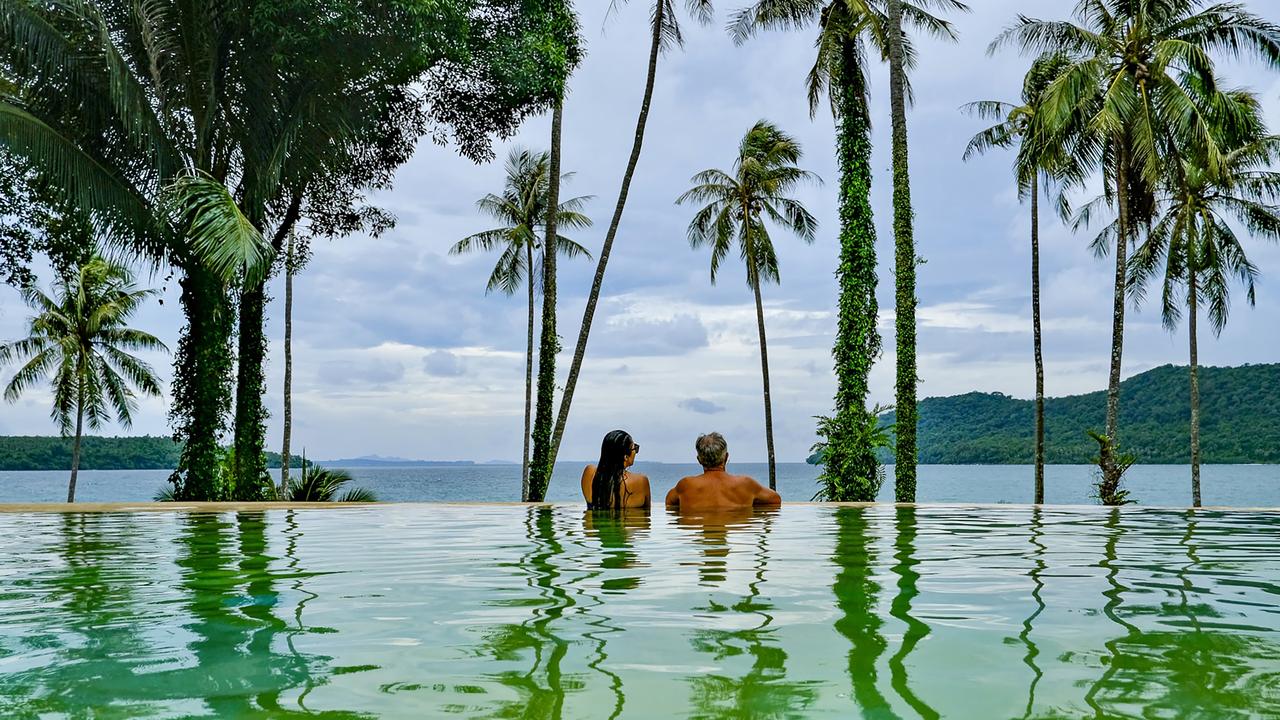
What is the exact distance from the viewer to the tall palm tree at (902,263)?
65.1ft

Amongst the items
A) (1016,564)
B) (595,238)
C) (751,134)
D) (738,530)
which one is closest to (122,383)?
(595,238)

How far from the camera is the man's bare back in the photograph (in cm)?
988

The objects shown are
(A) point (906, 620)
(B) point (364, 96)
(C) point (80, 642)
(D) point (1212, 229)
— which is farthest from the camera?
(D) point (1212, 229)

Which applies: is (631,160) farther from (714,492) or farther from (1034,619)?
(1034,619)

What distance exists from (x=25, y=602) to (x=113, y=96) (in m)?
11.8

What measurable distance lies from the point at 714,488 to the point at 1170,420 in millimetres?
73049

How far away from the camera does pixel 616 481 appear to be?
1001 centimetres

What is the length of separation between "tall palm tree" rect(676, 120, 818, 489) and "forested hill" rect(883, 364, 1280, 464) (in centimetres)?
3256

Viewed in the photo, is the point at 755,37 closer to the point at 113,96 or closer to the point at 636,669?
the point at 113,96

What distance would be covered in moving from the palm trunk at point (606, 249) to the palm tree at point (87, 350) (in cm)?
1765

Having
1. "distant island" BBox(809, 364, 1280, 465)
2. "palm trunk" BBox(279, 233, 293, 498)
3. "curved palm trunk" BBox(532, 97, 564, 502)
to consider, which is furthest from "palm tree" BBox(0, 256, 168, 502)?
"distant island" BBox(809, 364, 1280, 465)

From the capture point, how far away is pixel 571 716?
2508 millimetres

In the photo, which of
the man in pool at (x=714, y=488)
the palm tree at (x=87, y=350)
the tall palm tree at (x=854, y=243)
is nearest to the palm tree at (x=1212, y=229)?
the tall palm tree at (x=854, y=243)

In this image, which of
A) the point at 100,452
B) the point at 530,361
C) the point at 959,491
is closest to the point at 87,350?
the point at 530,361
